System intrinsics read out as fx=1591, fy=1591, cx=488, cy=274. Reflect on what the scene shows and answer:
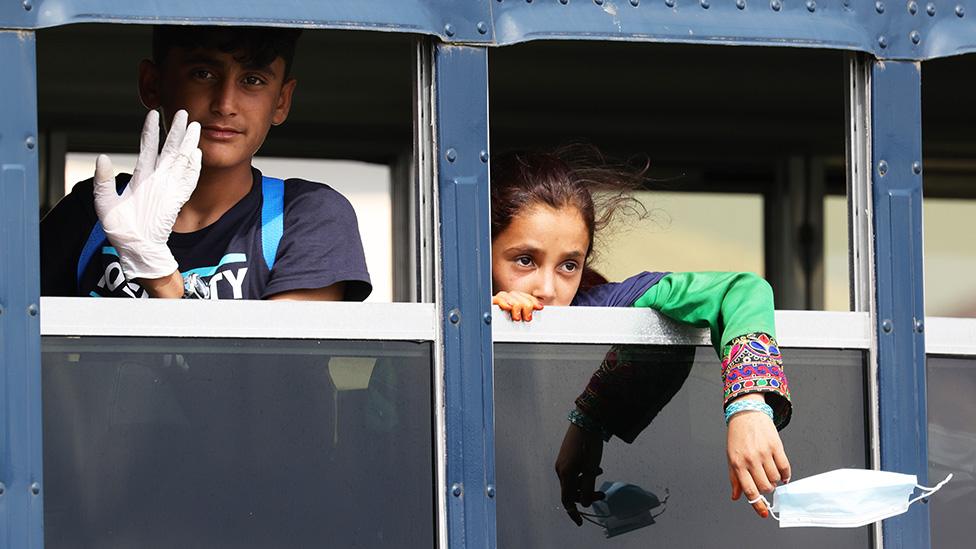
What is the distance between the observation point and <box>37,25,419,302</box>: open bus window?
4.33 meters

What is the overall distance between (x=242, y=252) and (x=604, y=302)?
640mm

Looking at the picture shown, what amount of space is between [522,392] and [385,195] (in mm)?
2879

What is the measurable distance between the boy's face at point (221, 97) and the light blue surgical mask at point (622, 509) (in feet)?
2.68

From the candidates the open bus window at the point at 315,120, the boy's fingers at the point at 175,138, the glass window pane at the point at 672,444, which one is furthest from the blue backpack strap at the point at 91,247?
the open bus window at the point at 315,120

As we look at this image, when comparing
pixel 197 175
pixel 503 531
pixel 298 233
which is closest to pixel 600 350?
pixel 503 531

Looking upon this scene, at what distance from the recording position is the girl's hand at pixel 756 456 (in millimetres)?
2402

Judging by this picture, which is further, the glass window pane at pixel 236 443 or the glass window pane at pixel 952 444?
the glass window pane at pixel 952 444

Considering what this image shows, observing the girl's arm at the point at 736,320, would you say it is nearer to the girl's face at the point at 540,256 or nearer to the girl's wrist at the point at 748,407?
the girl's wrist at the point at 748,407

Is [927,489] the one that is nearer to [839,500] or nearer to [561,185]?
[839,500]

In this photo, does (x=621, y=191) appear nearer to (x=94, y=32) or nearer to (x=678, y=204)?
(x=94, y=32)

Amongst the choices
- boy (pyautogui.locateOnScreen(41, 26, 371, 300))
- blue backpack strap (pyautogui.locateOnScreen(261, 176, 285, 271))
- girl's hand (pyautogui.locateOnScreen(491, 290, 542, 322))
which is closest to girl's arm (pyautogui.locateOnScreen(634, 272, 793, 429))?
girl's hand (pyautogui.locateOnScreen(491, 290, 542, 322))

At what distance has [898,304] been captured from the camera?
105 inches

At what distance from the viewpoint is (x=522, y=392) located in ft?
8.34

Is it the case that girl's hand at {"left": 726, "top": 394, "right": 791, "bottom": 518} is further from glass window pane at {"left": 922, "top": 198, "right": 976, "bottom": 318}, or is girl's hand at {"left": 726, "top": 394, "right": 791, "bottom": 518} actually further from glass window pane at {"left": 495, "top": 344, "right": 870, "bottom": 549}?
glass window pane at {"left": 922, "top": 198, "right": 976, "bottom": 318}
